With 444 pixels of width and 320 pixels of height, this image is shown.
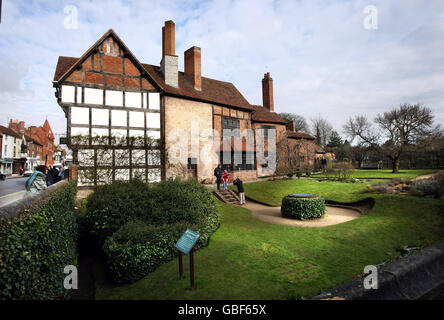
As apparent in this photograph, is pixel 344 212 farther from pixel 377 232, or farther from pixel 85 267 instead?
pixel 85 267

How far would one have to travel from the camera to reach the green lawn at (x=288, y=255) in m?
5.33

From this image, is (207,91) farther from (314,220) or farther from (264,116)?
(314,220)

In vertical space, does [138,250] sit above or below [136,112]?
below

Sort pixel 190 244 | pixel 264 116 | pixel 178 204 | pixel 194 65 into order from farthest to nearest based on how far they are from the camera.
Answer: pixel 264 116 < pixel 194 65 < pixel 178 204 < pixel 190 244

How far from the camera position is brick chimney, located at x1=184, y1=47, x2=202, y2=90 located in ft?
75.4

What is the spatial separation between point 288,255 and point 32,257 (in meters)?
5.74

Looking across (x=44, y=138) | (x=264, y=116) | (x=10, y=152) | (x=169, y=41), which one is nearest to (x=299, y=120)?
(x=264, y=116)

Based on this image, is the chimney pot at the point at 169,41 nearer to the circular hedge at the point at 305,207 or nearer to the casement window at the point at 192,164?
the casement window at the point at 192,164

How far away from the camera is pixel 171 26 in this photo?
825 inches

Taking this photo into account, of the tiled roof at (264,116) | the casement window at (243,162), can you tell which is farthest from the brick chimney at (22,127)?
the casement window at (243,162)

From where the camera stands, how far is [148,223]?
8625 millimetres

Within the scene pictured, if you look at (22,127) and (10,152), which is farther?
(22,127)
